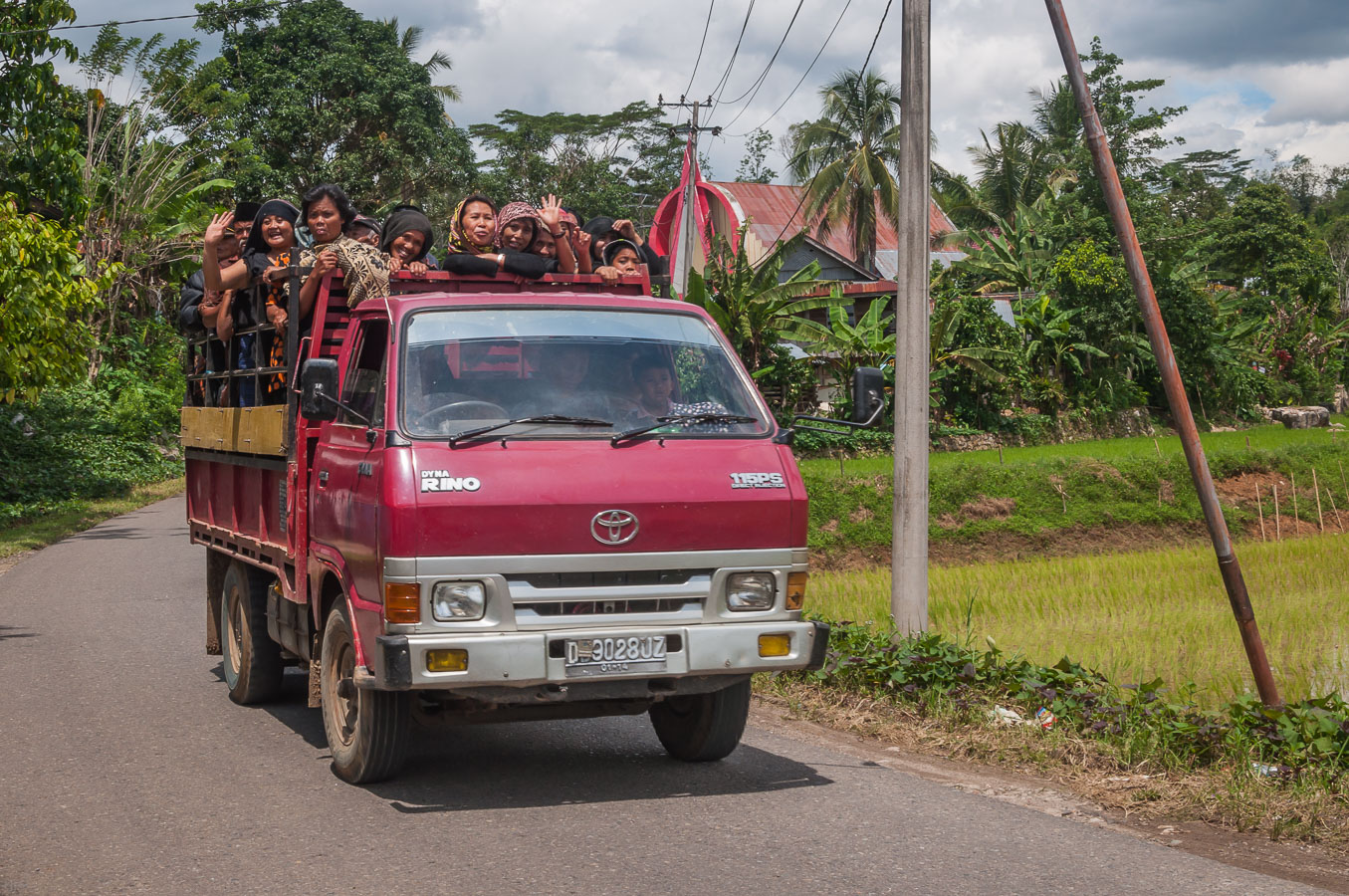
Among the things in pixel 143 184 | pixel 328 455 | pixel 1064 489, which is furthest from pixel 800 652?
pixel 143 184

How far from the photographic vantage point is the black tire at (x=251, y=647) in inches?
327

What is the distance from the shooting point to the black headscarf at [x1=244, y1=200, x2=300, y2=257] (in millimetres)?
8156

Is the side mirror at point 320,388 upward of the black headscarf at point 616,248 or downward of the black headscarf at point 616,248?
downward

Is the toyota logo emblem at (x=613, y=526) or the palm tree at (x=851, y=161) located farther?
the palm tree at (x=851, y=161)

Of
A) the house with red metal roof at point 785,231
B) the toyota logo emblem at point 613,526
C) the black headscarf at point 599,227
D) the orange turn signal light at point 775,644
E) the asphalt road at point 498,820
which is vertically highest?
the house with red metal roof at point 785,231

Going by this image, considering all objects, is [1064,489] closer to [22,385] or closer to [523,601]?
[22,385]

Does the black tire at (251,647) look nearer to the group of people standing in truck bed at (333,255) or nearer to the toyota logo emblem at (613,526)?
the group of people standing in truck bed at (333,255)

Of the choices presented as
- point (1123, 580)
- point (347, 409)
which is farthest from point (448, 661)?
point (1123, 580)

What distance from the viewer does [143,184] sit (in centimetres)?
3244

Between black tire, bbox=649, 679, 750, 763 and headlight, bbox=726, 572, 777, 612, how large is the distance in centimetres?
56

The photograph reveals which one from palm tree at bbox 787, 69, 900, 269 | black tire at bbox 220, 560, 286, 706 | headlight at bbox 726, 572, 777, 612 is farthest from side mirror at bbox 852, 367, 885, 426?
palm tree at bbox 787, 69, 900, 269

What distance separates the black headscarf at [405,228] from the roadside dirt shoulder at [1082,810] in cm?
327

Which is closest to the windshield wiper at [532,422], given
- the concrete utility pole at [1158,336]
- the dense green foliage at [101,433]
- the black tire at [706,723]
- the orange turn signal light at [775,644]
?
the orange turn signal light at [775,644]

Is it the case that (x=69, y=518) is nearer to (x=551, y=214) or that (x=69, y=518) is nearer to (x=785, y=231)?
(x=551, y=214)
